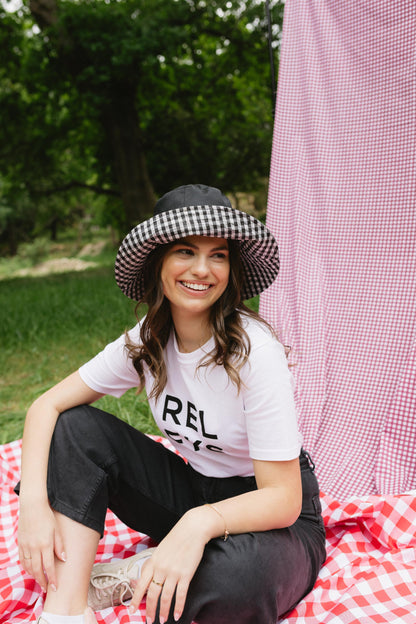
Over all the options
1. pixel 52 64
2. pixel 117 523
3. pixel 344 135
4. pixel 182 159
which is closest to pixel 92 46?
pixel 52 64

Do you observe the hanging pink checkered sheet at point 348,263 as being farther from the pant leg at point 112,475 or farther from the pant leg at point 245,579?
the pant leg at point 245,579

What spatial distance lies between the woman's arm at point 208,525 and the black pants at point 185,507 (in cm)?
4

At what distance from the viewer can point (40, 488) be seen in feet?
4.19

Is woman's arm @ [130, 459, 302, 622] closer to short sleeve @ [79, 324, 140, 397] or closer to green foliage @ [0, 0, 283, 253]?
short sleeve @ [79, 324, 140, 397]

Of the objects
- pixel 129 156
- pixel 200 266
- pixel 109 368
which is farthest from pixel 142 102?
pixel 200 266

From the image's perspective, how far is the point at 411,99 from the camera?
2359 millimetres

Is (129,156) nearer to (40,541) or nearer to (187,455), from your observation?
(187,455)

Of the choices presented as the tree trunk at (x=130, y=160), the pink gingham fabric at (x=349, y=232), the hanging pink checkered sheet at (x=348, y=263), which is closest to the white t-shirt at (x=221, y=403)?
the hanging pink checkered sheet at (x=348, y=263)

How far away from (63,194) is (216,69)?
4792mm

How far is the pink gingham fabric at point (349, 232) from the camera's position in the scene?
7.09 ft

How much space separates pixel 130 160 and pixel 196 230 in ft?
24.8

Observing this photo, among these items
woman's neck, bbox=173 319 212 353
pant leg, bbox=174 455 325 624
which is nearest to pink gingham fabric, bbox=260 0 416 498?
pant leg, bbox=174 455 325 624

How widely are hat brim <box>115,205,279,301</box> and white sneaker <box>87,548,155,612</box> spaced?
744mm

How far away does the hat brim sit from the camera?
117 cm
